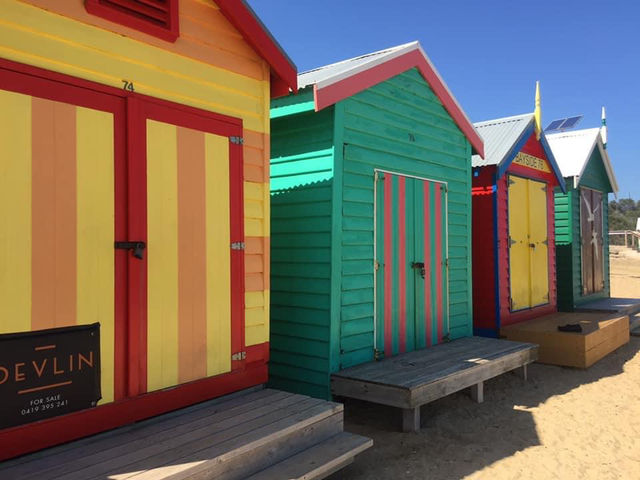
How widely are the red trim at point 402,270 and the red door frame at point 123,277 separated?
2.82 m

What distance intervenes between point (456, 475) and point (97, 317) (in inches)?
118

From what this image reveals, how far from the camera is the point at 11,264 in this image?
121 inches

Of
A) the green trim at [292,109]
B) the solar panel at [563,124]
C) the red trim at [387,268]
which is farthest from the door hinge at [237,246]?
the solar panel at [563,124]

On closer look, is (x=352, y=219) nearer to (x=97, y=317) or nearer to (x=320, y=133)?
(x=320, y=133)

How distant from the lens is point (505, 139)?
913cm

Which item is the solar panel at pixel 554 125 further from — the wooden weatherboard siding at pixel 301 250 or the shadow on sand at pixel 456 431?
the wooden weatherboard siding at pixel 301 250

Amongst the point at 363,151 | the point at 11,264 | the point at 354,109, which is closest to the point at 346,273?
the point at 363,151

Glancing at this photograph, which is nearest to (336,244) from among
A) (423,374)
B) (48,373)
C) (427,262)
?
(423,374)

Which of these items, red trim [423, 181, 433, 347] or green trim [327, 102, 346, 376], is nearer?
green trim [327, 102, 346, 376]

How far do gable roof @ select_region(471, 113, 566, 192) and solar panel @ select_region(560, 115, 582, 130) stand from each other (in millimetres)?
5272

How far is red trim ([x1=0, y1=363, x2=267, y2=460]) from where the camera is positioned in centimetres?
310

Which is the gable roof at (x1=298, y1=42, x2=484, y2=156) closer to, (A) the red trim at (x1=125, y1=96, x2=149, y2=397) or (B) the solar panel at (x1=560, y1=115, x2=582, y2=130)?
(A) the red trim at (x1=125, y1=96, x2=149, y2=397)

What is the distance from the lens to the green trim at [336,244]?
5.50m

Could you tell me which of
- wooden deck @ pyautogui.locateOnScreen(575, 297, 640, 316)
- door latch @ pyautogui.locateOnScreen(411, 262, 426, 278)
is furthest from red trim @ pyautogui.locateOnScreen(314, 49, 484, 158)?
wooden deck @ pyautogui.locateOnScreen(575, 297, 640, 316)
